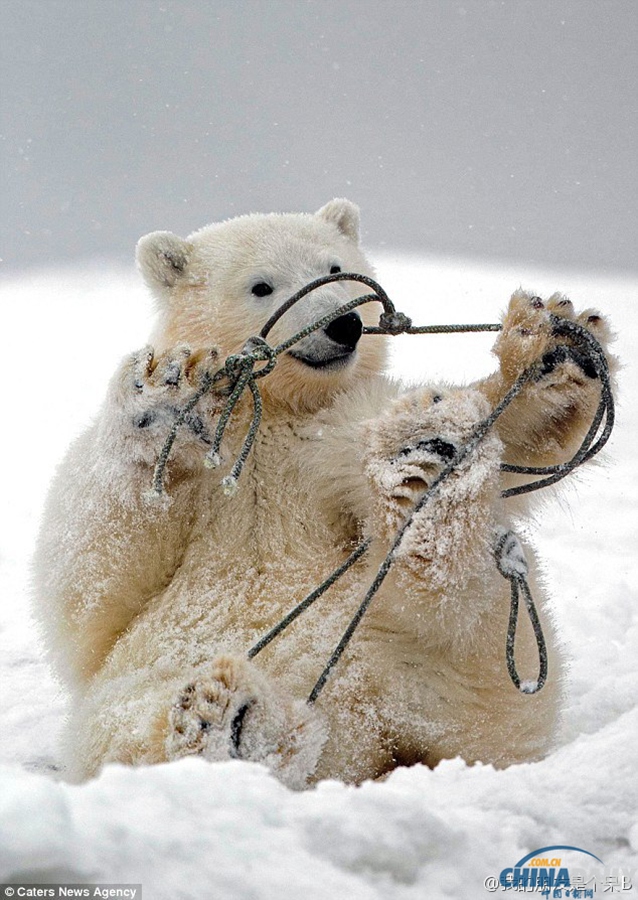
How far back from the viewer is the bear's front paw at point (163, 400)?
1.94 m

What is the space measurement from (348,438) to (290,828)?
1253 millimetres

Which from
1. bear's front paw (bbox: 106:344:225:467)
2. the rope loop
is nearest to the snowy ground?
the rope loop

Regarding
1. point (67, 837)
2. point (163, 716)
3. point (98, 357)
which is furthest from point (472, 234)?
point (67, 837)

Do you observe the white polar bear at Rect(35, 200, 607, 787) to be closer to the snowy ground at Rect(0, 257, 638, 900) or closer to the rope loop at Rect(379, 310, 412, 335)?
the rope loop at Rect(379, 310, 412, 335)

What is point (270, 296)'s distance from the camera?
98.0 inches

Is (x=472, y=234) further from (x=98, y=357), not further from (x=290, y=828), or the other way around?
(x=290, y=828)

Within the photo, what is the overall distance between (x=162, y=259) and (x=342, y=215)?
0.71 meters

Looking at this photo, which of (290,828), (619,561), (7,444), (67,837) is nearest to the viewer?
(67,837)

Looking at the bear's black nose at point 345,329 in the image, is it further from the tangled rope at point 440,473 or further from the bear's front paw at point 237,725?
the bear's front paw at point 237,725

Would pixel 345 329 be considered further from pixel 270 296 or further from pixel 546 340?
pixel 546 340

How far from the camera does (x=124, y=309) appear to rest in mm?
7895

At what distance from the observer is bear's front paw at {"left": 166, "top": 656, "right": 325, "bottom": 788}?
5.08ft

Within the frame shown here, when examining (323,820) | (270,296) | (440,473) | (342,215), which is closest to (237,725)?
(323,820)

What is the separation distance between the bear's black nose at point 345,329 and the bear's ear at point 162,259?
665mm
